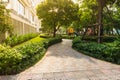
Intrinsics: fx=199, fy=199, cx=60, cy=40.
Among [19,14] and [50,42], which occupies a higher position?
[19,14]

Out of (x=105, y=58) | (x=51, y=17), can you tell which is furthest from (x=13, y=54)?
(x=51, y=17)

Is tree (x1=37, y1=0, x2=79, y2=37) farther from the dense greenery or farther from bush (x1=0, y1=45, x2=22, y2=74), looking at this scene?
bush (x1=0, y1=45, x2=22, y2=74)

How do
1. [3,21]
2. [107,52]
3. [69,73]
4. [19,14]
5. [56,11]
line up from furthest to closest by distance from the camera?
1. [56,11]
2. [19,14]
3. [3,21]
4. [107,52]
5. [69,73]

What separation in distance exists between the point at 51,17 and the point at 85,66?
18422mm

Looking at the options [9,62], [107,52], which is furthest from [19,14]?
[9,62]

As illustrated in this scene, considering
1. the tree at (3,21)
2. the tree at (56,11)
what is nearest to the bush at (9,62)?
the tree at (3,21)

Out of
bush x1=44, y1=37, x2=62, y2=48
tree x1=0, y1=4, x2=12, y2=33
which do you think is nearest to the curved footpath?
tree x1=0, y1=4, x2=12, y2=33

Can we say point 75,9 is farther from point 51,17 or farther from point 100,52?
point 100,52

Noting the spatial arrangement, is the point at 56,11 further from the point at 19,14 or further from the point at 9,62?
the point at 9,62

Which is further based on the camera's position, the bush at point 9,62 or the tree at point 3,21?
the tree at point 3,21

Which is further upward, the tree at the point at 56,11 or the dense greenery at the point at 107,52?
the tree at the point at 56,11

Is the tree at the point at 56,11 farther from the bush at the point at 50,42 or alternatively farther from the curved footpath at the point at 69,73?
the curved footpath at the point at 69,73

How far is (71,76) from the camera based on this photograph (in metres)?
7.71

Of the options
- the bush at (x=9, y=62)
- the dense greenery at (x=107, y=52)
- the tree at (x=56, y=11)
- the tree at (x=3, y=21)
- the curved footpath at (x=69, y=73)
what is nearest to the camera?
the curved footpath at (x=69, y=73)
